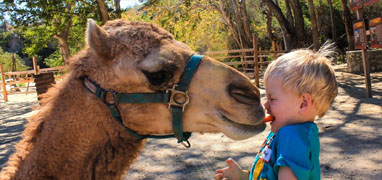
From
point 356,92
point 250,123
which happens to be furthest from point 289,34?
point 250,123

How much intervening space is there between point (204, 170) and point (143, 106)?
2414mm

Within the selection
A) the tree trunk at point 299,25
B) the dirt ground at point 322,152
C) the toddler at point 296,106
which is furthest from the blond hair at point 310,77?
the tree trunk at point 299,25

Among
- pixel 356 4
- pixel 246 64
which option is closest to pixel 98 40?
pixel 356 4

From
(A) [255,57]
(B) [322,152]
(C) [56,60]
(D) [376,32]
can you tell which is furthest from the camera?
(C) [56,60]

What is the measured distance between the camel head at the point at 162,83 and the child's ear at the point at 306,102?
43 cm

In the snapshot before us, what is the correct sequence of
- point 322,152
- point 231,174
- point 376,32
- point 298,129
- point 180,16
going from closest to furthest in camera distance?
point 298,129
point 231,174
point 322,152
point 376,32
point 180,16

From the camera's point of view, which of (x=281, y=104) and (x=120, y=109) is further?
(x=120, y=109)

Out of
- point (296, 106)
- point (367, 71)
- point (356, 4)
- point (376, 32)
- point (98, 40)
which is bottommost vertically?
point (367, 71)

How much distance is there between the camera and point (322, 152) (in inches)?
177

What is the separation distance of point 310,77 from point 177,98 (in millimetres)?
828

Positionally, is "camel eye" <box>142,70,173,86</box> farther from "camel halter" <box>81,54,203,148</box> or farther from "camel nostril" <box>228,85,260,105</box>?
"camel nostril" <box>228,85,260,105</box>

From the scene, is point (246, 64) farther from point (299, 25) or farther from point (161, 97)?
point (161, 97)

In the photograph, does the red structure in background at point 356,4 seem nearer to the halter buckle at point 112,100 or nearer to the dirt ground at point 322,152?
the dirt ground at point 322,152

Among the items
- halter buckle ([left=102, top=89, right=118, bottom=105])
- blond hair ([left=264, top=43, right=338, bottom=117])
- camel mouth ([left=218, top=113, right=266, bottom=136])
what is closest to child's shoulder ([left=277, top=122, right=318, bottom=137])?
blond hair ([left=264, top=43, right=338, bottom=117])
